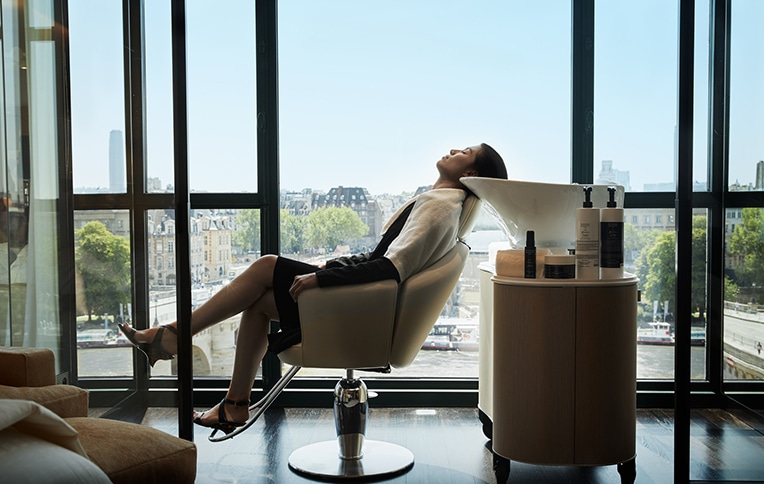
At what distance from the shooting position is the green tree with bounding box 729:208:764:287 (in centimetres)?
229

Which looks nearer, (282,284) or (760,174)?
(760,174)

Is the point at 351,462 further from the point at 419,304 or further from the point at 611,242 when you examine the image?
the point at 611,242

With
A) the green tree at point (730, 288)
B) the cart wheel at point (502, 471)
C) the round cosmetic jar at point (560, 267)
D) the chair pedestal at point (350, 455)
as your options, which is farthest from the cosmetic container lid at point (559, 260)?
the chair pedestal at point (350, 455)

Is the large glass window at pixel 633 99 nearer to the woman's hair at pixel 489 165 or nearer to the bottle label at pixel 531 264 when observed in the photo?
the woman's hair at pixel 489 165

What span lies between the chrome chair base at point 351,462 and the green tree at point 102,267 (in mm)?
838

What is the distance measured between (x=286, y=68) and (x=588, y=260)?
5.97ft

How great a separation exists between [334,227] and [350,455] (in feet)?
4.08

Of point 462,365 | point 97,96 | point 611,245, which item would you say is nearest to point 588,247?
point 611,245

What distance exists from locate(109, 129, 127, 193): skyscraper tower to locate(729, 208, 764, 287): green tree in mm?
1844

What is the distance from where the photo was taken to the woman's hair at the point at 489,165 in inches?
115

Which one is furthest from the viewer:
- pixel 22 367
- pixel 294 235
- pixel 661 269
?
pixel 294 235

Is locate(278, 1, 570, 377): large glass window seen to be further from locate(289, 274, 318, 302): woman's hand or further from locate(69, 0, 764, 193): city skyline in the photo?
locate(289, 274, 318, 302): woman's hand

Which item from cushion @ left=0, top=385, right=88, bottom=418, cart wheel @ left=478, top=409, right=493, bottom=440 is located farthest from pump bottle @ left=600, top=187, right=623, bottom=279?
cushion @ left=0, top=385, right=88, bottom=418

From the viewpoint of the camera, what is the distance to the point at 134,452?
1729 millimetres
